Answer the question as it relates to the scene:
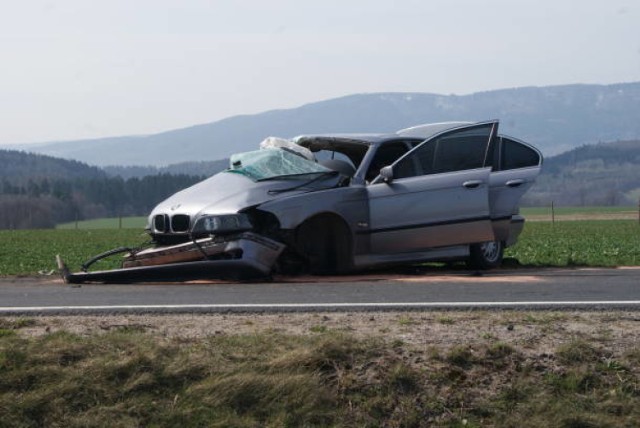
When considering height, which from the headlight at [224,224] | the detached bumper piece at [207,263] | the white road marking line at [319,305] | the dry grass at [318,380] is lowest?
the dry grass at [318,380]

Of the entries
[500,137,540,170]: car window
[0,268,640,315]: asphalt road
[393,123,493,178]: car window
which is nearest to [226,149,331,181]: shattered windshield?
[393,123,493,178]: car window

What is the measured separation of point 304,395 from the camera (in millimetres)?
6781

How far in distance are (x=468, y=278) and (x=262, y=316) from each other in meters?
3.82

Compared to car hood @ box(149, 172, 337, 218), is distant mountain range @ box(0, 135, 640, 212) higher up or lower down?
higher up

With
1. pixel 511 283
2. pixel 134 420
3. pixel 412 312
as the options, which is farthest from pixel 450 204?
pixel 134 420

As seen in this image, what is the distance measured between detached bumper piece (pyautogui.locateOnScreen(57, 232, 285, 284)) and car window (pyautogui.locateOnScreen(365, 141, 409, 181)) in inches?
84.8

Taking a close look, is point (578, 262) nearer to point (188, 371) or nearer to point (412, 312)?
point (412, 312)

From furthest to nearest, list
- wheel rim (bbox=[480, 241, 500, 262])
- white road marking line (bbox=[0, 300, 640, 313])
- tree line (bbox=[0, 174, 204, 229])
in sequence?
1. tree line (bbox=[0, 174, 204, 229])
2. wheel rim (bbox=[480, 241, 500, 262])
3. white road marking line (bbox=[0, 300, 640, 313])

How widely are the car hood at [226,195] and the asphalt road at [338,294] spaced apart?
0.89m

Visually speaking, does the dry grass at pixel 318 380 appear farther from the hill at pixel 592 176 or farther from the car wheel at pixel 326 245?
the hill at pixel 592 176

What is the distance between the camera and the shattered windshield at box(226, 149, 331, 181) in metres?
12.3

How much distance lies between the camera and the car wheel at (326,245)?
12430mm

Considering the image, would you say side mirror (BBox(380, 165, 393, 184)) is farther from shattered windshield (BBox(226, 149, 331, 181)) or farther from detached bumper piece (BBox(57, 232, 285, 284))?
detached bumper piece (BBox(57, 232, 285, 284))

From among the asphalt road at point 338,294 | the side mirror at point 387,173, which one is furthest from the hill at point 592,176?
the asphalt road at point 338,294
